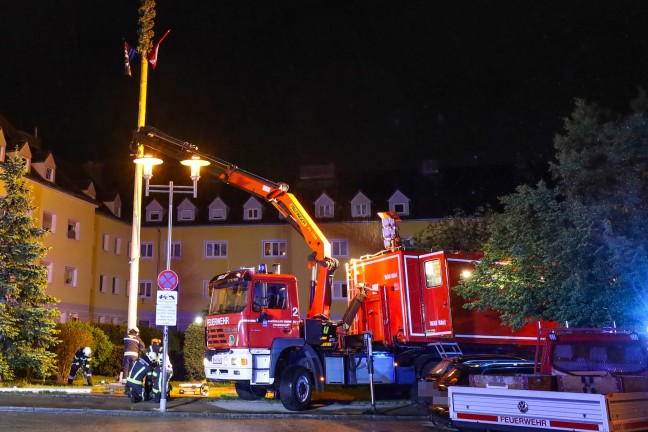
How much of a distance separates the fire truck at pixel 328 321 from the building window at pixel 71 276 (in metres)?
24.3

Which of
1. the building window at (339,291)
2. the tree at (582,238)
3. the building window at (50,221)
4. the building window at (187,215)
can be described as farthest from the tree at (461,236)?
the building window at (187,215)

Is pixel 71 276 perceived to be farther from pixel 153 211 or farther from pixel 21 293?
pixel 21 293

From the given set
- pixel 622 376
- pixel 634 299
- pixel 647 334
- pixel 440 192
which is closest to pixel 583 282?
pixel 634 299

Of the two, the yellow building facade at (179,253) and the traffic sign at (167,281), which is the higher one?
the yellow building facade at (179,253)

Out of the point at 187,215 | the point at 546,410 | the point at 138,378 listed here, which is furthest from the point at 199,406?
the point at 187,215

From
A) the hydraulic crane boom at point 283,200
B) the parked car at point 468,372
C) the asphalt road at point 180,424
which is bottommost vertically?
the asphalt road at point 180,424

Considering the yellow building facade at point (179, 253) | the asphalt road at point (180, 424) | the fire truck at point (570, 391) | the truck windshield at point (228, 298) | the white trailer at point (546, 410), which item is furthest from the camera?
the yellow building facade at point (179, 253)

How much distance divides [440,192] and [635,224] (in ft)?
117

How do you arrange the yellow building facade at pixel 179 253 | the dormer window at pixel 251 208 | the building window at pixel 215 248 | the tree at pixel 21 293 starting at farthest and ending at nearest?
1. the dormer window at pixel 251 208
2. the building window at pixel 215 248
3. the yellow building facade at pixel 179 253
4. the tree at pixel 21 293

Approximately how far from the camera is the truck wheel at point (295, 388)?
48.0 feet

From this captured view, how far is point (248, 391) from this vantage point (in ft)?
55.7

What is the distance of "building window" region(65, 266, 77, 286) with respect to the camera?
39.4 m

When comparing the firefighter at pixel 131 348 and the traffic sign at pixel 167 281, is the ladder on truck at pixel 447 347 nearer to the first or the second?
the traffic sign at pixel 167 281

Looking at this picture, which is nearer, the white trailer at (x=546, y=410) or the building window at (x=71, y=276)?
the white trailer at (x=546, y=410)
